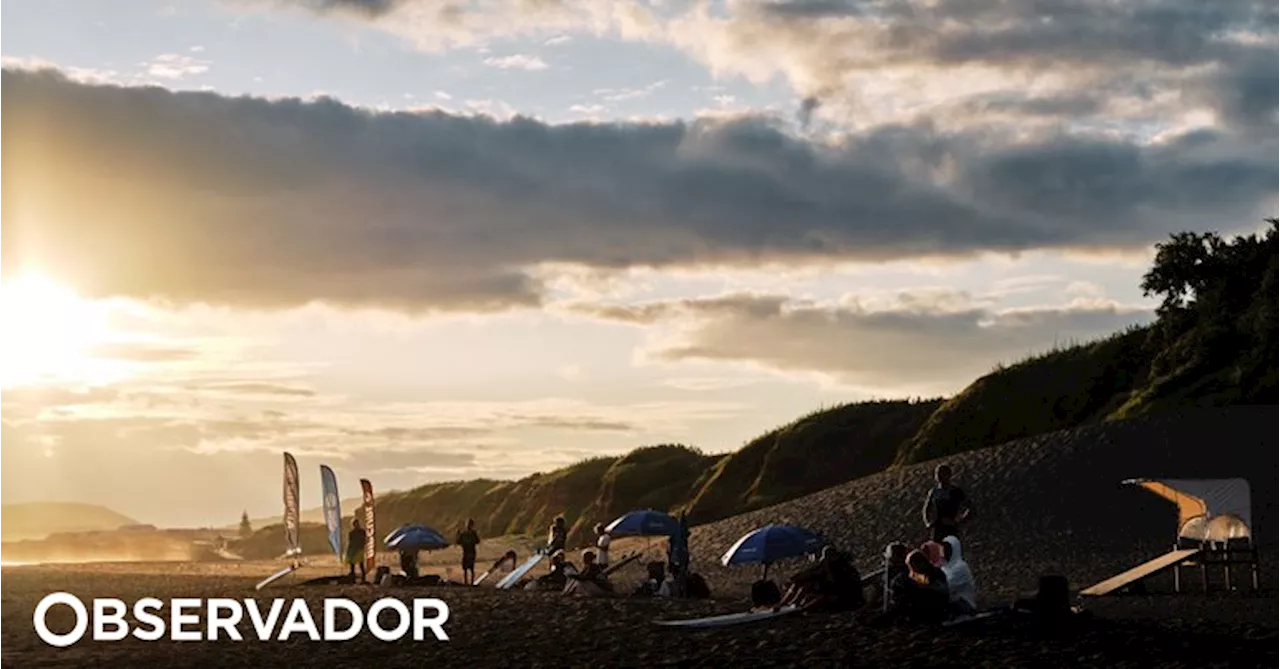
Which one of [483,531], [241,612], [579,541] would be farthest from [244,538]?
[241,612]

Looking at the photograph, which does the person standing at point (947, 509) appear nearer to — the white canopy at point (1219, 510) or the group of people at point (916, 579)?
the group of people at point (916, 579)

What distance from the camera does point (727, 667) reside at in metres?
21.2

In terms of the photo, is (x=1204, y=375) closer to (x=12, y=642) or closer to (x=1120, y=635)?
(x=1120, y=635)

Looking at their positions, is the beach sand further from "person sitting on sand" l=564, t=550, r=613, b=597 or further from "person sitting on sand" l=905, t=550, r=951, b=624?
"person sitting on sand" l=564, t=550, r=613, b=597

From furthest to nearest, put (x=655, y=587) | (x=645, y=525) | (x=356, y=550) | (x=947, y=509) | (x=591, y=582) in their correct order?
(x=356, y=550) < (x=645, y=525) < (x=655, y=587) < (x=591, y=582) < (x=947, y=509)

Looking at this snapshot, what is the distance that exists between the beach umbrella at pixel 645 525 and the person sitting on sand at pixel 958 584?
15799mm

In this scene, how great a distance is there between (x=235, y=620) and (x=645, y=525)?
11.8 meters

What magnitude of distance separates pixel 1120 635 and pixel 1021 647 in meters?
1.56

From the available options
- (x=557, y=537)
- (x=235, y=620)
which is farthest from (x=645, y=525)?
(x=235, y=620)

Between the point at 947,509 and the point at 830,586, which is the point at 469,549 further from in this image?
the point at 947,509

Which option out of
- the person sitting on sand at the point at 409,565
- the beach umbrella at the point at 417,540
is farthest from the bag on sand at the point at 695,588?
the beach umbrella at the point at 417,540

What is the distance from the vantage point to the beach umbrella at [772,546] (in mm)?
34031

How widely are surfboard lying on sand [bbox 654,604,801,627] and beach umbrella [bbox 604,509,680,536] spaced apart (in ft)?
43.5

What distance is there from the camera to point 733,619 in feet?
83.8
